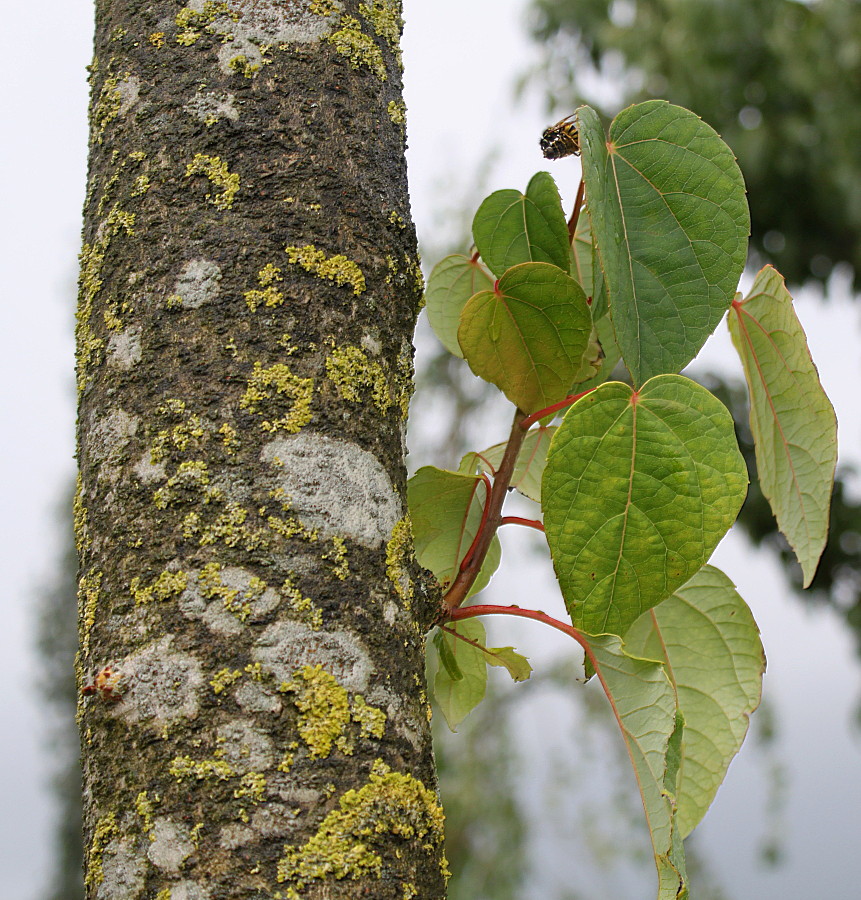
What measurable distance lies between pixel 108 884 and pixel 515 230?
0.54m

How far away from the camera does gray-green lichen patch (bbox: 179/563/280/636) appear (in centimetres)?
40

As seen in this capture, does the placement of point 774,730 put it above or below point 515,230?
above

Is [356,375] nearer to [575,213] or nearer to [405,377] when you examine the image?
[405,377]

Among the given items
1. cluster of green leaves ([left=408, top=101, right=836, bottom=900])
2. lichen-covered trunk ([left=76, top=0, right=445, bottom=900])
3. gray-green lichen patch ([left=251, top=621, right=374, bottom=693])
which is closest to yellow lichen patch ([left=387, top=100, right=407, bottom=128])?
lichen-covered trunk ([left=76, top=0, right=445, bottom=900])

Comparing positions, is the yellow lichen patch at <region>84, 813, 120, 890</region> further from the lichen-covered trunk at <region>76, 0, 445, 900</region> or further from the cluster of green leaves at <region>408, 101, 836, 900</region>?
the cluster of green leaves at <region>408, 101, 836, 900</region>

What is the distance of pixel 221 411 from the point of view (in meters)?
0.43

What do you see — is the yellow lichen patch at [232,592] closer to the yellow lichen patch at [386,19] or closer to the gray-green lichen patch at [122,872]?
the gray-green lichen patch at [122,872]

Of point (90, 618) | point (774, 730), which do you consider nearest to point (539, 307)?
point (90, 618)

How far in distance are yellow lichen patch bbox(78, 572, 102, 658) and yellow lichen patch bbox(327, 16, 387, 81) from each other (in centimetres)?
34

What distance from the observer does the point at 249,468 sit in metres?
0.42

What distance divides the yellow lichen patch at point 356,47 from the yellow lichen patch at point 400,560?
0.94ft

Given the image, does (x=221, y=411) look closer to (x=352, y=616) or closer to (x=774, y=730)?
(x=352, y=616)

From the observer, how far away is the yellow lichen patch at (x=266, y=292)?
1.47 feet

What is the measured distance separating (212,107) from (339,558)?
0.90 ft
